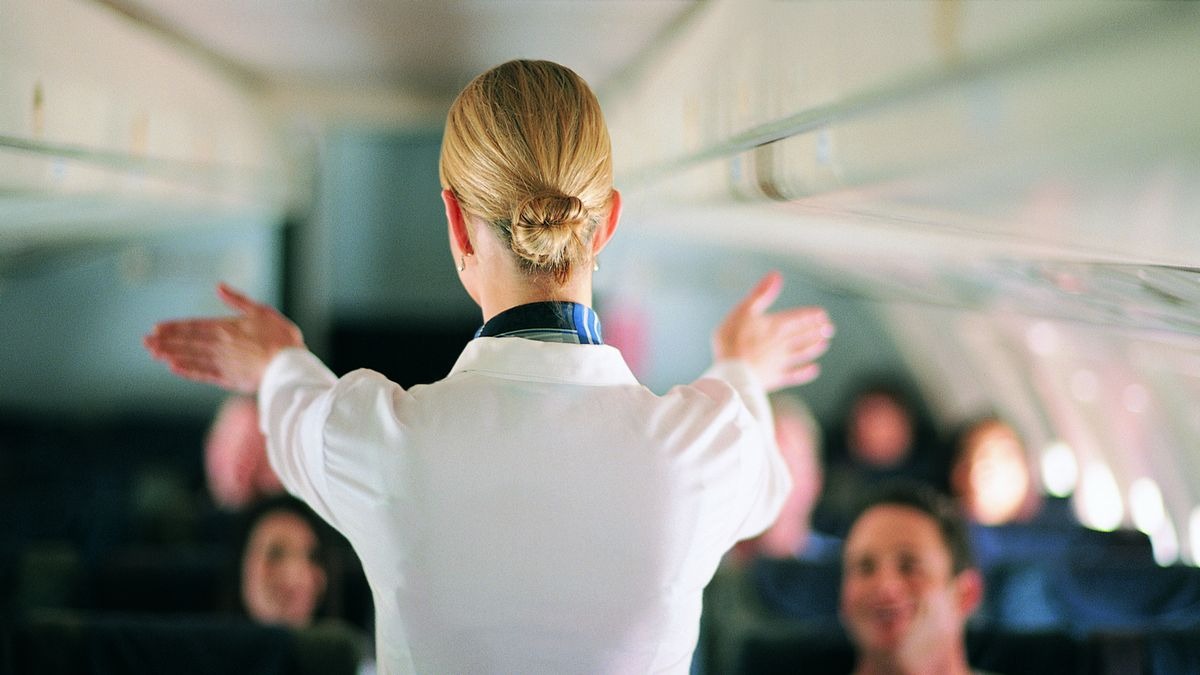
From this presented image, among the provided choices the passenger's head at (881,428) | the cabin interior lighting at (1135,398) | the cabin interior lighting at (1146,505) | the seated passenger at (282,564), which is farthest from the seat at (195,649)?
the passenger's head at (881,428)

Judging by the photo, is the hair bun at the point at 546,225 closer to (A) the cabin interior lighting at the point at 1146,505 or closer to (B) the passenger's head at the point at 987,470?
(B) the passenger's head at the point at 987,470

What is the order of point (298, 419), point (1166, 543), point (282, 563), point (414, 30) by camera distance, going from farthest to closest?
1. point (1166, 543)
2. point (282, 563)
3. point (414, 30)
4. point (298, 419)

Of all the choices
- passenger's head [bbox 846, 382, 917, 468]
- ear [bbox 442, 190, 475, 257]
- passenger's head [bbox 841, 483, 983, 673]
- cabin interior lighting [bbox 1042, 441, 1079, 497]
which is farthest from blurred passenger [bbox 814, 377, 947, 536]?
ear [bbox 442, 190, 475, 257]

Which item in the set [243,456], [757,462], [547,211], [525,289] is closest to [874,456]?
[243,456]

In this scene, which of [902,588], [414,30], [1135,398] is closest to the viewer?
[902,588]

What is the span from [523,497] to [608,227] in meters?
0.37

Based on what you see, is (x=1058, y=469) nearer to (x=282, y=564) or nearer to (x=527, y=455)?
(x=282, y=564)

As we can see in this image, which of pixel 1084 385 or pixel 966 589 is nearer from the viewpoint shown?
pixel 966 589

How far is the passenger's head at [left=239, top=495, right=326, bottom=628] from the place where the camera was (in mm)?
3896

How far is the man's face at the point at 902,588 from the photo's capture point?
2.94 metres

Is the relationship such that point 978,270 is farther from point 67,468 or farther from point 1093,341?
point 67,468

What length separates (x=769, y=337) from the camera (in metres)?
1.81

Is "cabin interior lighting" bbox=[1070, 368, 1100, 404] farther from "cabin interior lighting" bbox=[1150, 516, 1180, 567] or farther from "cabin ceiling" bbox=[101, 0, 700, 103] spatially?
"cabin ceiling" bbox=[101, 0, 700, 103]

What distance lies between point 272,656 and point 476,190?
5.43 ft
